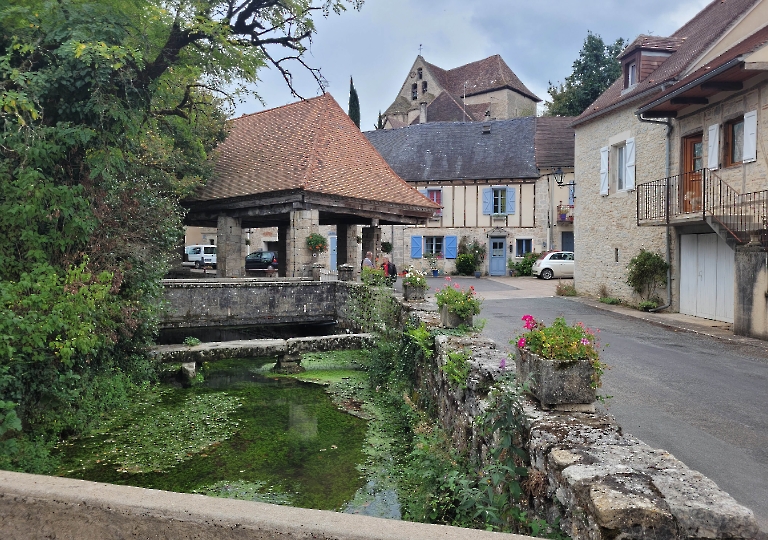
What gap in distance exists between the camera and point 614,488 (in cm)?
232

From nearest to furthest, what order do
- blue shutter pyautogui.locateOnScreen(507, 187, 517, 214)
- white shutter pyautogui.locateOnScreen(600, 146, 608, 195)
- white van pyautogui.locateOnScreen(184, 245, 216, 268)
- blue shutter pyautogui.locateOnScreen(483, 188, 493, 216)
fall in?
white shutter pyautogui.locateOnScreen(600, 146, 608, 195) → blue shutter pyautogui.locateOnScreen(507, 187, 517, 214) → blue shutter pyautogui.locateOnScreen(483, 188, 493, 216) → white van pyautogui.locateOnScreen(184, 245, 216, 268)

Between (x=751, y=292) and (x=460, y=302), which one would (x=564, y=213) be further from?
(x=460, y=302)

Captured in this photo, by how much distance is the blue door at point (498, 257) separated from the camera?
92.0 feet

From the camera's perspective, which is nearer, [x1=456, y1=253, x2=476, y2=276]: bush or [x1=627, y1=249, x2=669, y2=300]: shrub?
[x1=627, y1=249, x2=669, y2=300]: shrub

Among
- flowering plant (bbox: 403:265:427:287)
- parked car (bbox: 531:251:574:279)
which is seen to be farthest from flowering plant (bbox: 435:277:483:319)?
parked car (bbox: 531:251:574:279)

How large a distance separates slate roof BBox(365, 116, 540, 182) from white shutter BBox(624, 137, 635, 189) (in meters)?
12.2

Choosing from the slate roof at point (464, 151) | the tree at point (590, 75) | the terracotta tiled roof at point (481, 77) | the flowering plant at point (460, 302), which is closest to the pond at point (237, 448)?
the flowering plant at point (460, 302)

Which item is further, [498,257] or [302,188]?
[498,257]

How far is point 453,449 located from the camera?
516cm

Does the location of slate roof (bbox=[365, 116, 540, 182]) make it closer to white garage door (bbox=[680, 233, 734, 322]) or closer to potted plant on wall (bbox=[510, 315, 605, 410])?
white garage door (bbox=[680, 233, 734, 322])

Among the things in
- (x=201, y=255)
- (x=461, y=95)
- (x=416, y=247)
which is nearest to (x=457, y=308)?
(x=416, y=247)

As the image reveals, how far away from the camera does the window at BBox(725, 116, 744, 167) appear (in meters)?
11.6

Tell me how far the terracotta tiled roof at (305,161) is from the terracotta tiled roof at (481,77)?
30222mm

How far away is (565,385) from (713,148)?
1108 cm
